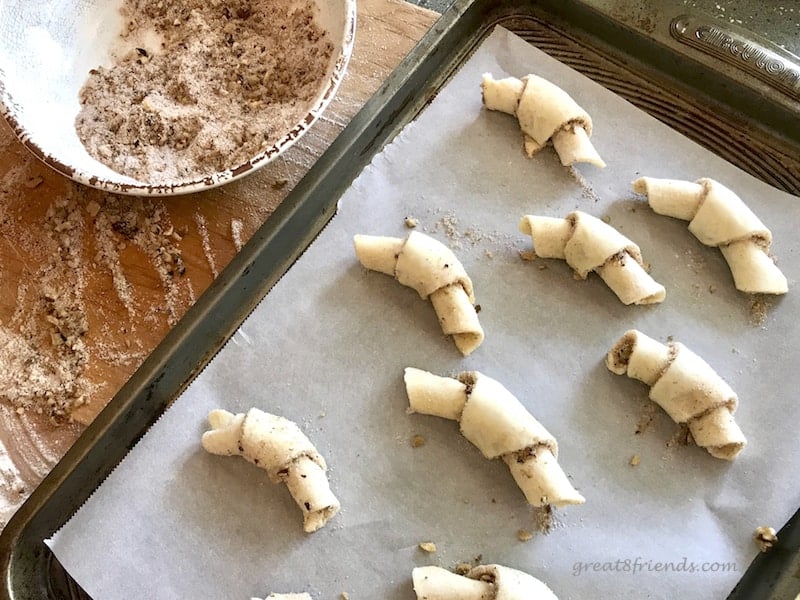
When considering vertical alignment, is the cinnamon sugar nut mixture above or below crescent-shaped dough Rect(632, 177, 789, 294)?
below

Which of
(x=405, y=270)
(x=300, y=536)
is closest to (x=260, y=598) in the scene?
(x=300, y=536)

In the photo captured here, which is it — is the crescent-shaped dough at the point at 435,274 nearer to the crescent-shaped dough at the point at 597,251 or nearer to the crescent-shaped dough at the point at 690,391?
the crescent-shaped dough at the point at 597,251

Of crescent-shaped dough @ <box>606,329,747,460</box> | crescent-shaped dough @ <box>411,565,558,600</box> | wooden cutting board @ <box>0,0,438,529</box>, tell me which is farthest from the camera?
wooden cutting board @ <box>0,0,438,529</box>

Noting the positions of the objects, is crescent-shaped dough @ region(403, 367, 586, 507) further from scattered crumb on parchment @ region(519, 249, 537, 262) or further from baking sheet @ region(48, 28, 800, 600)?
scattered crumb on parchment @ region(519, 249, 537, 262)

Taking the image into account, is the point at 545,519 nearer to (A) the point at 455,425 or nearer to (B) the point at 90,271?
(A) the point at 455,425

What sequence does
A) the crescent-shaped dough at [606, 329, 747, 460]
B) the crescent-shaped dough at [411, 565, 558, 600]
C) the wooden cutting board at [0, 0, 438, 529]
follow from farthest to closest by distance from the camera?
the wooden cutting board at [0, 0, 438, 529]
the crescent-shaped dough at [606, 329, 747, 460]
the crescent-shaped dough at [411, 565, 558, 600]

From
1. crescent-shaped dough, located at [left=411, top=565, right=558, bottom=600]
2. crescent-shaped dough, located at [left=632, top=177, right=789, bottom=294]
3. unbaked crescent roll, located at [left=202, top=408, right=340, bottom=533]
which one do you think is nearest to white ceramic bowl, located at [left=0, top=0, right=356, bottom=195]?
unbaked crescent roll, located at [left=202, top=408, right=340, bottom=533]

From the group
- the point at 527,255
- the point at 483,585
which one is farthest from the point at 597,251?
the point at 483,585
